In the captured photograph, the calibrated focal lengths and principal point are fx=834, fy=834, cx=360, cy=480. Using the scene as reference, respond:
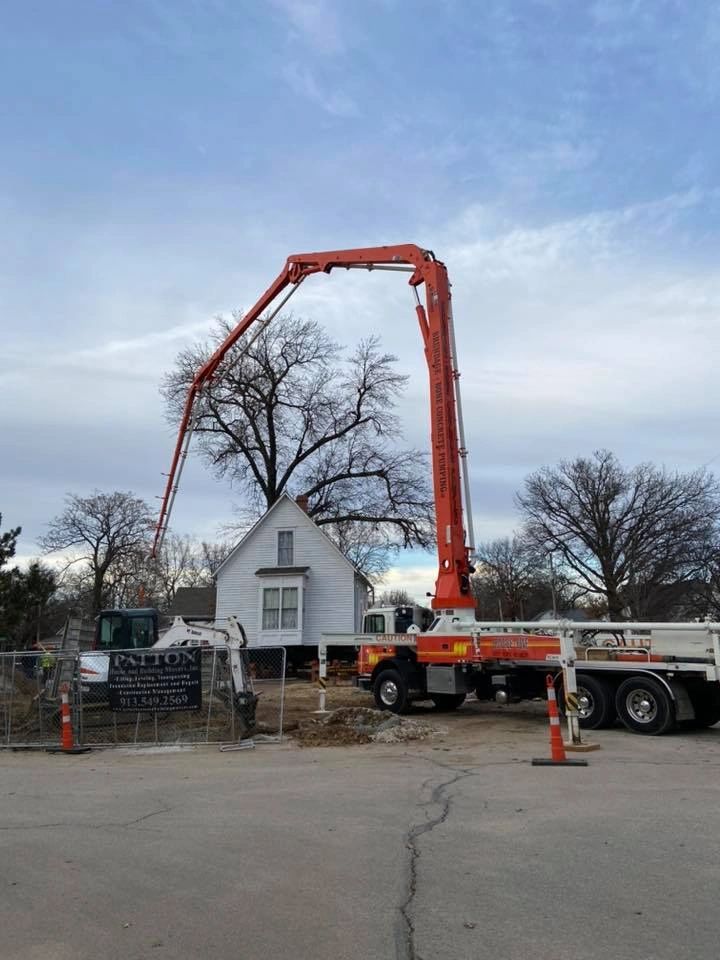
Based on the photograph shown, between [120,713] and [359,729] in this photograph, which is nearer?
[359,729]

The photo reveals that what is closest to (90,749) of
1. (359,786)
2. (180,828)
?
(359,786)

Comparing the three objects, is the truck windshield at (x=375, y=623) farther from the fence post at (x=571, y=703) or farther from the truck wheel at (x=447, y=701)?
the fence post at (x=571, y=703)

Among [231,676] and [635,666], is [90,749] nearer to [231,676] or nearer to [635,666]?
[231,676]

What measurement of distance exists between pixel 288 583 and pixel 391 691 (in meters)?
19.8

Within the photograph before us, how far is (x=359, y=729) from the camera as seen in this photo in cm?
1552

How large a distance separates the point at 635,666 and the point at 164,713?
8.57m

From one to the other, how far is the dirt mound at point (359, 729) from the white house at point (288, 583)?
2070 centimetres

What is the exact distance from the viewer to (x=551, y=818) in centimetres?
781

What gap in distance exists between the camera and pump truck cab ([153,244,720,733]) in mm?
14055

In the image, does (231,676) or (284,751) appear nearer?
(284,751)

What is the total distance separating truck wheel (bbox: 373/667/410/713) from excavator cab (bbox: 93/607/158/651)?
308 inches

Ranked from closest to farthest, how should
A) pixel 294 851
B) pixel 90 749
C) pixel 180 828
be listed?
pixel 294 851, pixel 180 828, pixel 90 749

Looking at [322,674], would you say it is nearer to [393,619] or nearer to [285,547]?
[393,619]

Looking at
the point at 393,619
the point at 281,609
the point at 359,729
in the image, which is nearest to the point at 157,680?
the point at 359,729
